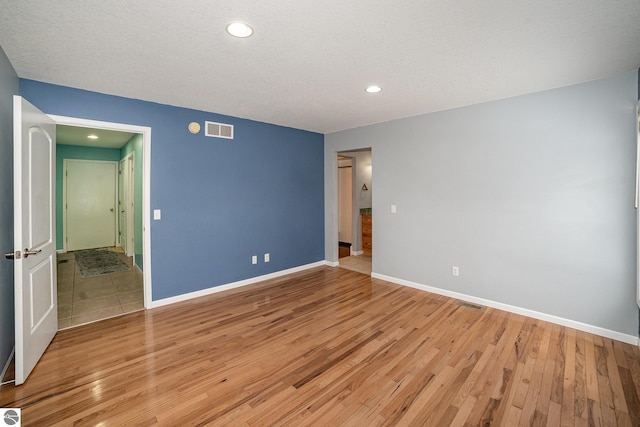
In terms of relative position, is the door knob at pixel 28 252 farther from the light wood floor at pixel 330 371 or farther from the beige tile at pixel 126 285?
the beige tile at pixel 126 285

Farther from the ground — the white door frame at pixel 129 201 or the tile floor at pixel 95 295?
the white door frame at pixel 129 201

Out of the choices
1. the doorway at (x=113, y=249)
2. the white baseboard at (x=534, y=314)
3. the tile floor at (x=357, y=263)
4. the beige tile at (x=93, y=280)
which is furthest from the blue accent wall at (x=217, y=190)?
the white baseboard at (x=534, y=314)

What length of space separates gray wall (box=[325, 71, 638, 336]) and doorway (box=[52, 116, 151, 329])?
3528 mm

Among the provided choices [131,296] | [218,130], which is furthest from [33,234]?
[218,130]

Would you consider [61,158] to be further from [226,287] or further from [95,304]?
[226,287]

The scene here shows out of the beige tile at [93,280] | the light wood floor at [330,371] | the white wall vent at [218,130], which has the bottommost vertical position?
the light wood floor at [330,371]

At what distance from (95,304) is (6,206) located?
1824 millimetres

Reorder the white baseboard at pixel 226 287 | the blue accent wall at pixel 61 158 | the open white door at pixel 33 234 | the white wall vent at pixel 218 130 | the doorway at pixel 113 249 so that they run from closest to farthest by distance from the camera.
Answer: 1. the open white door at pixel 33 234
2. the doorway at pixel 113 249
3. the white baseboard at pixel 226 287
4. the white wall vent at pixel 218 130
5. the blue accent wall at pixel 61 158

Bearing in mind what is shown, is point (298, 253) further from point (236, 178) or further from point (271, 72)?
point (271, 72)

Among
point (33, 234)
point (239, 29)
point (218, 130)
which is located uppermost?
point (239, 29)

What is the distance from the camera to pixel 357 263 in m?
5.73

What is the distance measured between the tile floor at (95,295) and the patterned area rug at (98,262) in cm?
16

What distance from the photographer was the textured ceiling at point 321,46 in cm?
174

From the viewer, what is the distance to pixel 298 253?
5.14m
